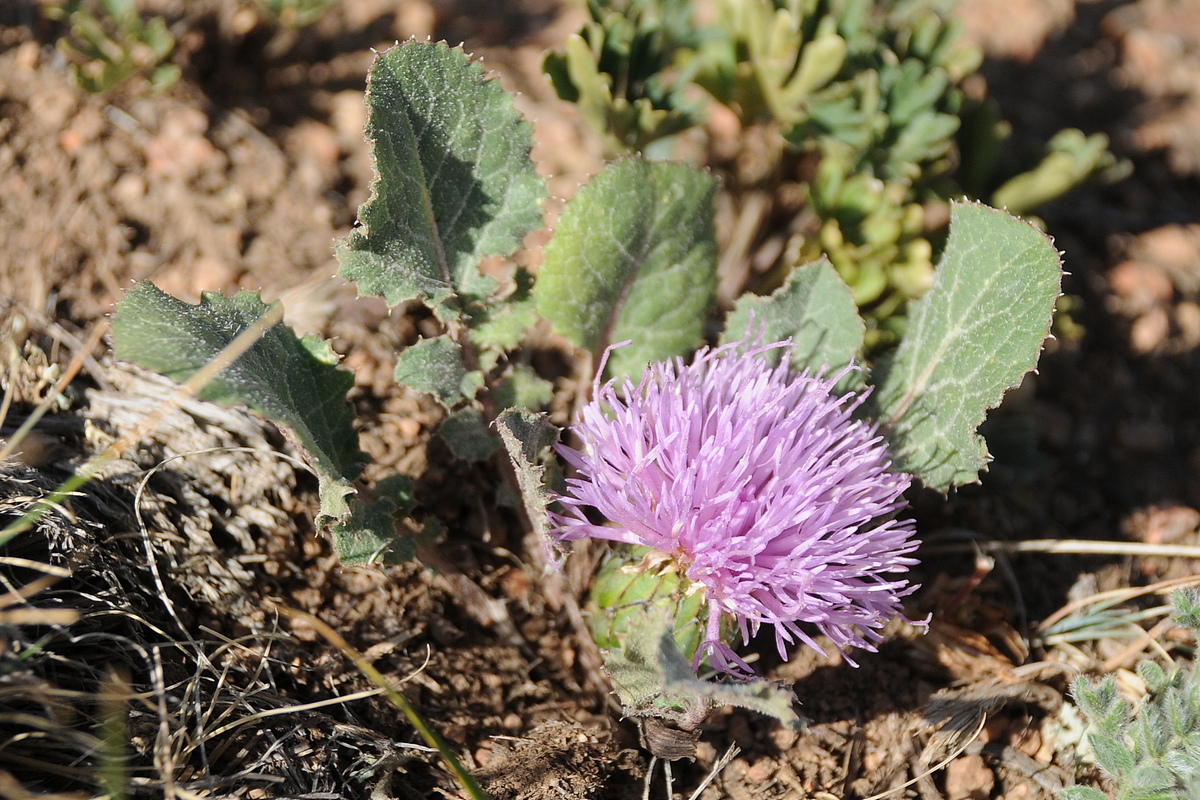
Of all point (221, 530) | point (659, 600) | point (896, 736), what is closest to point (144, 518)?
point (221, 530)

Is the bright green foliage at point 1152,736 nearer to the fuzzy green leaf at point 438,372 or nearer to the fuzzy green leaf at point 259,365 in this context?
the fuzzy green leaf at point 438,372

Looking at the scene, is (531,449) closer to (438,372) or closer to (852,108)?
(438,372)

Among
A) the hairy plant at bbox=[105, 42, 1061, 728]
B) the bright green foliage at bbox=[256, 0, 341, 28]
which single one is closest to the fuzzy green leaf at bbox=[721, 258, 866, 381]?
the hairy plant at bbox=[105, 42, 1061, 728]

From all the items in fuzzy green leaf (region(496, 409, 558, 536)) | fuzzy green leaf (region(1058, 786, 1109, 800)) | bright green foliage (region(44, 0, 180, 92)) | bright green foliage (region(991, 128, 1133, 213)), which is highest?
bright green foliage (region(44, 0, 180, 92))

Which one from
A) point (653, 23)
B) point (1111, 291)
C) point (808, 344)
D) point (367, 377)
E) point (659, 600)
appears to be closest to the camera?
point (659, 600)

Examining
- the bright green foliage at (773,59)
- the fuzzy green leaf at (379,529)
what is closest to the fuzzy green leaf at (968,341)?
the bright green foliage at (773,59)

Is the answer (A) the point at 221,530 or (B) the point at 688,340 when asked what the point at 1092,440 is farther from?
(A) the point at 221,530

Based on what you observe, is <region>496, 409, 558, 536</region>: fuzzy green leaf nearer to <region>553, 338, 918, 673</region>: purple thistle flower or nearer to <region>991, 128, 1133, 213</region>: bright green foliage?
<region>553, 338, 918, 673</region>: purple thistle flower
